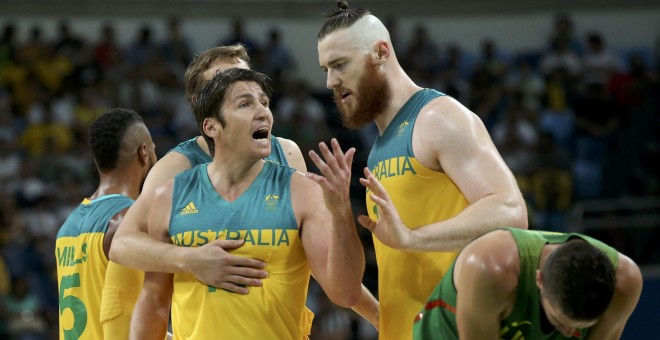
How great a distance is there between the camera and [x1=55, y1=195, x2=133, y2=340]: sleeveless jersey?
5223 millimetres

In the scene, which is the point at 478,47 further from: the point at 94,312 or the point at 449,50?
the point at 94,312

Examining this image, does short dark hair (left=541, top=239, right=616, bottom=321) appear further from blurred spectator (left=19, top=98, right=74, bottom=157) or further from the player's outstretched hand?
blurred spectator (left=19, top=98, right=74, bottom=157)

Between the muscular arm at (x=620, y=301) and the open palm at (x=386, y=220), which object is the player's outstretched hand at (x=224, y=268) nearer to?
the open palm at (x=386, y=220)

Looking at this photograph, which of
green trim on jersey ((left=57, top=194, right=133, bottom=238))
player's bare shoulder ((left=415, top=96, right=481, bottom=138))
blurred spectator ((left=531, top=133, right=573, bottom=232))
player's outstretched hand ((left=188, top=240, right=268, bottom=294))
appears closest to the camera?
player's outstretched hand ((left=188, top=240, right=268, bottom=294))

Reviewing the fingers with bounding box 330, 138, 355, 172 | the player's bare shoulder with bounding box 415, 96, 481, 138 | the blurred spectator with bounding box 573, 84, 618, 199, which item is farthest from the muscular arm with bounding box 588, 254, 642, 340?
the blurred spectator with bounding box 573, 84, 618, 199

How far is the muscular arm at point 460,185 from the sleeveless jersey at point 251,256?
0.42 m

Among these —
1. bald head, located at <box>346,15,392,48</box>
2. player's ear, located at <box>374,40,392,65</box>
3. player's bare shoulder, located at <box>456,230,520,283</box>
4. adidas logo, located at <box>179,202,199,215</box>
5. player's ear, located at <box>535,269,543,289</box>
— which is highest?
bald head, located at <box>346,15,392,48</box>

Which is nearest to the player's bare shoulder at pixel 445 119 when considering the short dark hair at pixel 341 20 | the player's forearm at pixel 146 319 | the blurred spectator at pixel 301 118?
the short dark hair at pixel 341 20

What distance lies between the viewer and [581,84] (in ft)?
48.9

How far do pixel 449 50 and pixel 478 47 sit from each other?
1058 mm

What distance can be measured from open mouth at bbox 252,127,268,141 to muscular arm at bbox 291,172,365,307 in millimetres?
221

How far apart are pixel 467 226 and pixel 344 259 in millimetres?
532

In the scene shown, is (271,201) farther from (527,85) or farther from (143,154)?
(527,85)

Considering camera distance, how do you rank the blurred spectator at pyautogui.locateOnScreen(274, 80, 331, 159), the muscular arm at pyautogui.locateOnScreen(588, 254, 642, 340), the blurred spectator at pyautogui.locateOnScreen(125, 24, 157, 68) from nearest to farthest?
1. the muscular arm at pyautogui.locateOnScreen(588, 254, 642, 340)
2. the blurred spectator at pyautogui.locateOnScreen(274, 80, 331, 159)
3. the blurred spectator at pyautogui.locateOnScreen(125, 24, 157, 68)
